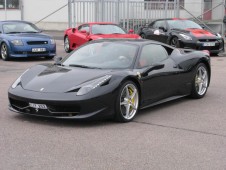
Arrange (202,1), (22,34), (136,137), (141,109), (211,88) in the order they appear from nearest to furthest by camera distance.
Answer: (136,137) → (141,109) → (211,88) → (22,34) → (202,1)

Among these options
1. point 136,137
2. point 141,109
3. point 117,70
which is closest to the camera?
point 136,137

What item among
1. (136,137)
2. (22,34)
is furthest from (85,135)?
(22,34)

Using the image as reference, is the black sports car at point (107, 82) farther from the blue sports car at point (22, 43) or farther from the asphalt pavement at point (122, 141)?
the blue sports car at point (22, 43)

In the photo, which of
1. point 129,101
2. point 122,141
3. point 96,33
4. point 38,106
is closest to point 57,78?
point 38,106

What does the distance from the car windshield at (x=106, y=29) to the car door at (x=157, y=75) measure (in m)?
8.81

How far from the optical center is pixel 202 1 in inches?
1097

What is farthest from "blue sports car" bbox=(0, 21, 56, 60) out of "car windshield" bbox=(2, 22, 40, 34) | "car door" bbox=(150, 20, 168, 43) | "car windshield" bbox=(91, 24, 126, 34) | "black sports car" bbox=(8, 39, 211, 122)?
"black sports car" bbox=(8, 39, 211, 122)

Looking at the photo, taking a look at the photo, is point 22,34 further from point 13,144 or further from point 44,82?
point 13,144

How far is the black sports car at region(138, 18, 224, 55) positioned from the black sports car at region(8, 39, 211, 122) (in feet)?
28.2

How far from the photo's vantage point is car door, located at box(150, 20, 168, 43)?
1820 cm

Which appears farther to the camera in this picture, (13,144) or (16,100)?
(16,100)

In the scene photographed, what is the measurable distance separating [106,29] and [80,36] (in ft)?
3.47

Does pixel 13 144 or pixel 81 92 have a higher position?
pixel 81 92

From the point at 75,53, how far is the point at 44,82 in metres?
1.30
